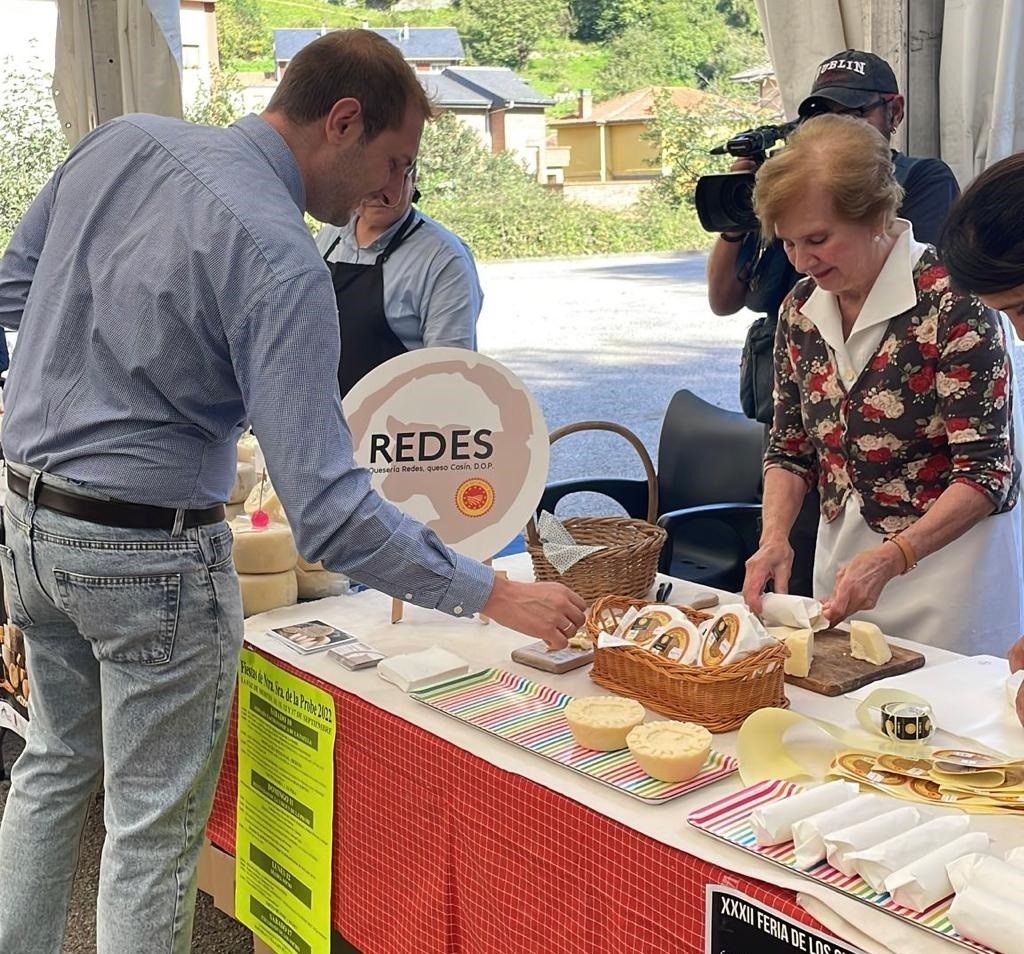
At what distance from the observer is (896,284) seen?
1.86 metres

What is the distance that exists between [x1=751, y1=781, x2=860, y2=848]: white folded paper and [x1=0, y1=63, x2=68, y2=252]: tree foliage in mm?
4184

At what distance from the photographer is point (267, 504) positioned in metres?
2.21

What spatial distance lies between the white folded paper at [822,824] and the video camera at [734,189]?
1454 mm

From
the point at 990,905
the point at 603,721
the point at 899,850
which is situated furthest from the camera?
the point at 603,721

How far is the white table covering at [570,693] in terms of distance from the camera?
3.43ft

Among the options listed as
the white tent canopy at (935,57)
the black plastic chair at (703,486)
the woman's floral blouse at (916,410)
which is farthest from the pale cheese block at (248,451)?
the white tent canopy at (935,57)

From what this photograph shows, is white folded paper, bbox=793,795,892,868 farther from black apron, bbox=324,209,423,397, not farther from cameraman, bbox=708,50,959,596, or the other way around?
black apron, bbox=324,209,423,397

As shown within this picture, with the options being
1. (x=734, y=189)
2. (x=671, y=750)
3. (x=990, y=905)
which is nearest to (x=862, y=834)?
(x=990, y=905)

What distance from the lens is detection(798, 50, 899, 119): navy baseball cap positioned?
7.29 ft

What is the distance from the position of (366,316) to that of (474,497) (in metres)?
0.80

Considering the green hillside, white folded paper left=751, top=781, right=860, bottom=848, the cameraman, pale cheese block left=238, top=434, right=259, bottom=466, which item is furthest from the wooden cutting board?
the green hillside

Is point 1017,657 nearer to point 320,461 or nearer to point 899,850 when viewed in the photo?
point 899,850

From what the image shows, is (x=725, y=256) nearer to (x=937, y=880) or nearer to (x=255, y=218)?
(x=255, y=218)

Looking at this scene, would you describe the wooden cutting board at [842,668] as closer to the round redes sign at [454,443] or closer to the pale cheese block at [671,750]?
the pale cheese block at [671,750]
